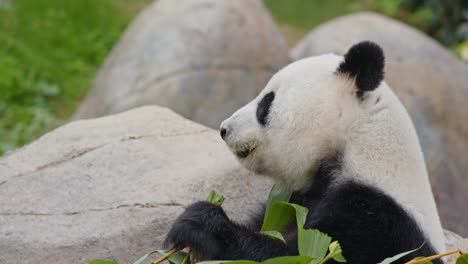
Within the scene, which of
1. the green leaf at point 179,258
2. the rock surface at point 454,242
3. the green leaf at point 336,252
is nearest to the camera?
the green leaf at point 336,252

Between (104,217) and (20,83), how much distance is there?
5237mm

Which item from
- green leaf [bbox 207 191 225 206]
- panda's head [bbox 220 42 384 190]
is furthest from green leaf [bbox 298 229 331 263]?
green leaf [bbox 207 191 225 206]

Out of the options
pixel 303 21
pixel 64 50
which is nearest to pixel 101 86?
pixel 64 50

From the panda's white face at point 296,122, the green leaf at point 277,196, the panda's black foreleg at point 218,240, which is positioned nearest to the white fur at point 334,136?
the panda's white face at point 296,122

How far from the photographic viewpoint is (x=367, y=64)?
298cm

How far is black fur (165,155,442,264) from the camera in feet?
9.20

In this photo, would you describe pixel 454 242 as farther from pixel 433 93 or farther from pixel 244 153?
pixel 433 93

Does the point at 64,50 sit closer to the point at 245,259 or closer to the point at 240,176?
the point at 240,176

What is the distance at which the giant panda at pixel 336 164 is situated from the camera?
2.83 meters

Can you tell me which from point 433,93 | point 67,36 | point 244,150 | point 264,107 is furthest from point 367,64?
point 67,36

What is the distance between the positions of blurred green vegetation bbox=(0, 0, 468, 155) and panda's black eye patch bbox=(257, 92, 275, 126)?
4.56 meters

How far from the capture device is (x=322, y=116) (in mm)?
3020

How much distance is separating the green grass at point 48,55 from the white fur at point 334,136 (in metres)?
4.76

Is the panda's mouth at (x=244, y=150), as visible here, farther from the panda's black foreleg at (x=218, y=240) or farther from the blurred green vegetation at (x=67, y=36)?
the blurred green vegetation at (x=67, y=36)
